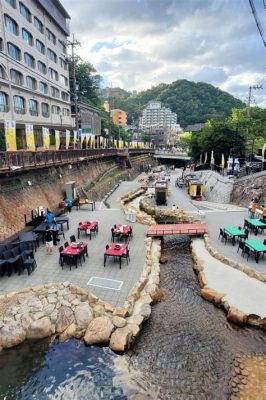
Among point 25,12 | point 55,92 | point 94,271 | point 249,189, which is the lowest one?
point 94,271

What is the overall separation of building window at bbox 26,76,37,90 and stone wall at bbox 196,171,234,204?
27198 mm

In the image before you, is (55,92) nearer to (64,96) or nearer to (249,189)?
(64,96)

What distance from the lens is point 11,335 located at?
27.5ft

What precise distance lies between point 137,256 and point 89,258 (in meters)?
2.59

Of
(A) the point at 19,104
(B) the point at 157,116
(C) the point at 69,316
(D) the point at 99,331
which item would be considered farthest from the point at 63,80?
(B) the point at 157,116

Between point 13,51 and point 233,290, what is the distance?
110 feet

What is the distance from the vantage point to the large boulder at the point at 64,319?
29.1ft

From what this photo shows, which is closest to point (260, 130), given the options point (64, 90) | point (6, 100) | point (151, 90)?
point (64, 90)

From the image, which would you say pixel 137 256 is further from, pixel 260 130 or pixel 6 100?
pixel 260 130

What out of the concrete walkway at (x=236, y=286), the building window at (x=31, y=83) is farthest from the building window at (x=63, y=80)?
the concrete walkway at (x=236, y=286)

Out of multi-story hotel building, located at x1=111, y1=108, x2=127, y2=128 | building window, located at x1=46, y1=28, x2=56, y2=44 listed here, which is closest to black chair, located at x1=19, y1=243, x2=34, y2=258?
building window, located at x1=46, y1=28, x2=56, y2=44

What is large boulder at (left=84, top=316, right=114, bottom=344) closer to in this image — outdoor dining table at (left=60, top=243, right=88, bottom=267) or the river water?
the river water

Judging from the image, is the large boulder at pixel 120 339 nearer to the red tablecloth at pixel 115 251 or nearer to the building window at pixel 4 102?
the red tablecloth at pixel 115 251

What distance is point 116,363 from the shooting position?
7723 mm
